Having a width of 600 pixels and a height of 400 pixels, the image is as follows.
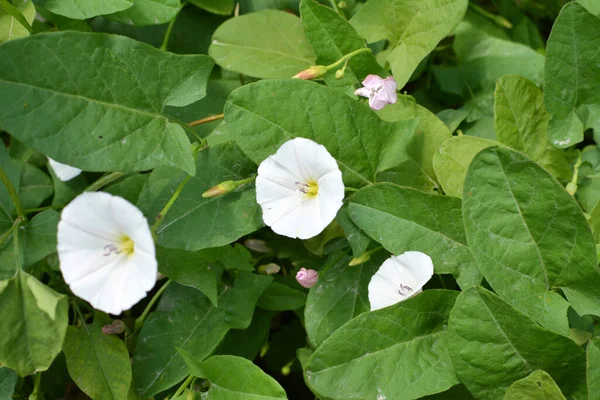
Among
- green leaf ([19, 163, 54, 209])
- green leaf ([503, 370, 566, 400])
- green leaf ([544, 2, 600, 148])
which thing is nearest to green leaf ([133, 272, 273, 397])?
green leaf ([19, 163, 54, 209])

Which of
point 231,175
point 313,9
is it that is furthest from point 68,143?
point 313,9

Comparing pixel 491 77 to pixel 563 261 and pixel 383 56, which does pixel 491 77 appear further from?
pixel 563 261

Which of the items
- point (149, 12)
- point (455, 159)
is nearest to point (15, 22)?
point (149, 12)

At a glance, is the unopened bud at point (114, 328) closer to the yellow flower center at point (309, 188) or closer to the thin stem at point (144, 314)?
Result: the thin stem at point (144, 314)

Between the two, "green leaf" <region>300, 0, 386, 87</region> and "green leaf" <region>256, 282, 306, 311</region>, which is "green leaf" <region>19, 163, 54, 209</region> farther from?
"green leaf" <region>300, 0, 386, 87</region>

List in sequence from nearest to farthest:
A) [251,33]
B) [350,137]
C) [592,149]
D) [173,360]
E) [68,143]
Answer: [68,143] → [350,137] → [173,360] → [592,149] → [251,33]

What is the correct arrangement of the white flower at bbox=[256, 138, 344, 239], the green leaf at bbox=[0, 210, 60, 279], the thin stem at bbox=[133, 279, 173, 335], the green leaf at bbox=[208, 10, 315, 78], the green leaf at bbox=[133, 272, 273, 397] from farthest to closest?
the green leaf at bbox=[208, 10, 315, 78]
the thin stem at bbox=[133, 279, 173, 335]
the green leaf at bbox=[133, 272, 273, 397]
the green leaf at bbox=[0, 210, 60, 279]
the white flower at bbox=[256, 138, 344, 239]
